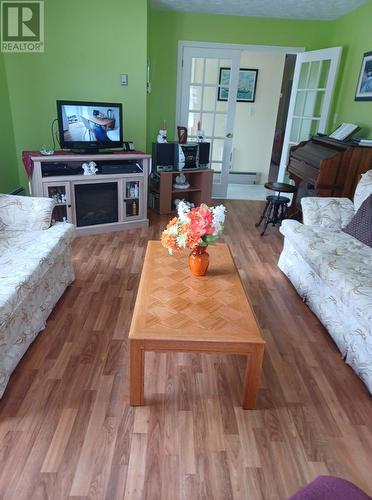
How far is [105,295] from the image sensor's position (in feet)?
7.97

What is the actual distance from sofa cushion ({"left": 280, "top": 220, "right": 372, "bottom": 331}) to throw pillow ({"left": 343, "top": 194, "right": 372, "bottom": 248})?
40 millimetres

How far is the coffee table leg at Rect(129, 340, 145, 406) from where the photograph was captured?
143 cm

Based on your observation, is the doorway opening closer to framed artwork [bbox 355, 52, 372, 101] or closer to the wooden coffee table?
framed artwork [bbox 355, 52, 372, 101]

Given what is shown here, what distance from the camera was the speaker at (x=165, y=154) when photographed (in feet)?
13.1

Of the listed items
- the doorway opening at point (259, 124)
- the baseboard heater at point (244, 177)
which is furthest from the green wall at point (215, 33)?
the baseboard heater at point (244, 177)

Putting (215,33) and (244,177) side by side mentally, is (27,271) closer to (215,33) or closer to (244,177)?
(215,33)

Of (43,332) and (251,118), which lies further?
(251,118)

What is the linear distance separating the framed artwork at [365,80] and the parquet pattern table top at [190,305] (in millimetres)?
2640

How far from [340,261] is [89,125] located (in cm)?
261

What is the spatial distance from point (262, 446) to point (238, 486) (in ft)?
0.68

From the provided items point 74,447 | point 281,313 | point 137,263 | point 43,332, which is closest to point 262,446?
point 74,447

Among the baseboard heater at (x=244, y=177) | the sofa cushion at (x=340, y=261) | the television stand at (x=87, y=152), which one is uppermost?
the television stand at (x=87, y=152)

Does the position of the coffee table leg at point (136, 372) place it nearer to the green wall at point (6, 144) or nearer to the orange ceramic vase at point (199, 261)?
the orange ceramic vase at point (199, 261)

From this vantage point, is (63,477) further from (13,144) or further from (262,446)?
(13,144)
